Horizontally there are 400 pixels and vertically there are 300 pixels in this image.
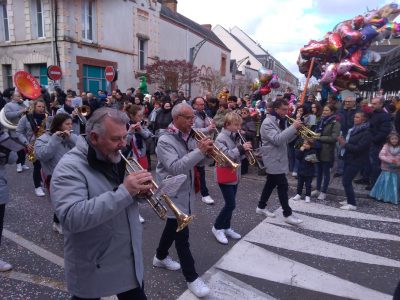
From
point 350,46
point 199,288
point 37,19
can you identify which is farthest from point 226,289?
point 37,19

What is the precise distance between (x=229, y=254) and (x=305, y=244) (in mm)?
1132

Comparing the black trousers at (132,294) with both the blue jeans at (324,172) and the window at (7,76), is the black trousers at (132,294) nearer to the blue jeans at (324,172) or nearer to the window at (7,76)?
the blue jeans at (324,172)

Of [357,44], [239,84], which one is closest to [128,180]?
[357,44]

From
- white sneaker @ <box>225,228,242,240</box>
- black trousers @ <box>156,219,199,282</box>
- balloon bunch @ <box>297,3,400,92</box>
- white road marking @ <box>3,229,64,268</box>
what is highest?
balloon bunch @ <box>297,3,400,92</box>

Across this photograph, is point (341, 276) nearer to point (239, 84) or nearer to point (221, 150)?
point (221, 150)

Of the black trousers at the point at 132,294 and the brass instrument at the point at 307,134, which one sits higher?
the brass instrument at the point at 307,134

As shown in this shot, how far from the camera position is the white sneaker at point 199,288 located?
126 inches

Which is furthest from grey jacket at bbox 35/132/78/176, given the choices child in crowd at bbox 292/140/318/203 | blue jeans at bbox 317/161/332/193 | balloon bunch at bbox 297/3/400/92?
balloon bunch at bbox 297/3/400/92

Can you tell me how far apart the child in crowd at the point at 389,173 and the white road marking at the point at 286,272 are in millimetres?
3416

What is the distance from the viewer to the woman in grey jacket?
14.1 feet

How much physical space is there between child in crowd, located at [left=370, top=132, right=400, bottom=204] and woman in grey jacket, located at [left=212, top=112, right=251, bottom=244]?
3.47 meters

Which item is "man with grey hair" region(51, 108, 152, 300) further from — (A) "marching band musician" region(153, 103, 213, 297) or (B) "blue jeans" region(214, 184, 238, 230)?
(B) "blue jeans" region(214, 184, 238, 230)

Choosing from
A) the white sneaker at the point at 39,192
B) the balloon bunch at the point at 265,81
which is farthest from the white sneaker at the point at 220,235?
the balloon bunch at the point at 265,81

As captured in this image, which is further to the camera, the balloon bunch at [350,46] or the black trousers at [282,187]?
the balloon bunch at [350,46]
